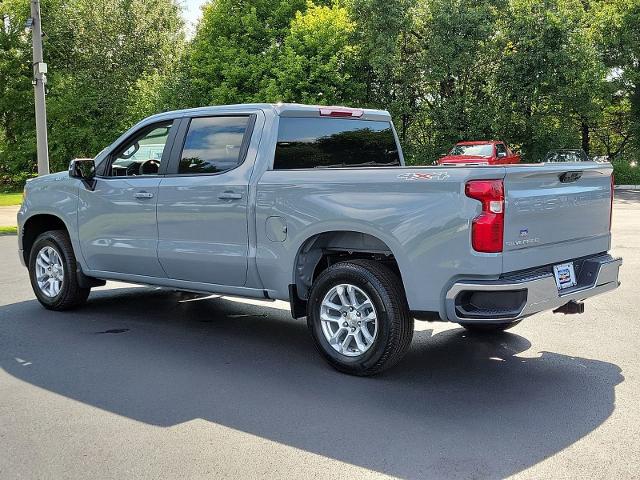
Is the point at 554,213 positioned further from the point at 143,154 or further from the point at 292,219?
the point at 143,154

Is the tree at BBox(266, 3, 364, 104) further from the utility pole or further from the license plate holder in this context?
the license plate holder

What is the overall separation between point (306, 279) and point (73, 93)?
36505 mm

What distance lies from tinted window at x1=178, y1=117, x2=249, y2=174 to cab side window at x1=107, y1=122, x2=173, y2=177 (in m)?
0.34

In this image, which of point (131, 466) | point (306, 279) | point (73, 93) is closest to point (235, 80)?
point (73, 93)

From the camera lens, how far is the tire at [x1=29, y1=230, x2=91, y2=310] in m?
7.44

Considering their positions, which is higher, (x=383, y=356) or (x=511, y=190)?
(x=511, y=190)

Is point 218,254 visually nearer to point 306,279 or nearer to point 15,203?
point 306,279

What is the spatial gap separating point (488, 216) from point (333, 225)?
1.19 meters

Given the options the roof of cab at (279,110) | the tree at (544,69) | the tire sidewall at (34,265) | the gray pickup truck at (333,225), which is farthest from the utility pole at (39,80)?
the tree at (544,69)

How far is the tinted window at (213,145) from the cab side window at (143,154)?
34cm

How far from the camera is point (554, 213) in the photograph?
16.3 ft

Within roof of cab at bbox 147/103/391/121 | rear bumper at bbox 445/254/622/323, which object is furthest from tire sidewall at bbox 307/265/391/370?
roof of cab at bbox 147/103/391/121

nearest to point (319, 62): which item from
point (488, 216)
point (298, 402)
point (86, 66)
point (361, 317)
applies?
point (86, 66)

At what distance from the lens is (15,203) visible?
84.3ft
